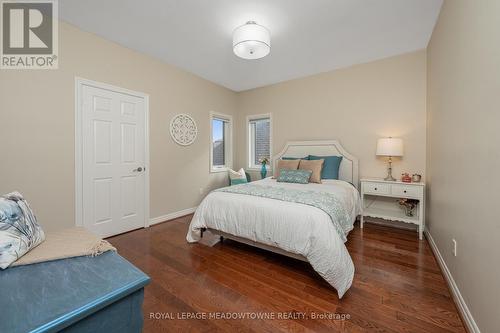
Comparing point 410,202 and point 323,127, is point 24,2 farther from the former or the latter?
point 410,202

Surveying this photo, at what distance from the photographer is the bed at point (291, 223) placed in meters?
1.71

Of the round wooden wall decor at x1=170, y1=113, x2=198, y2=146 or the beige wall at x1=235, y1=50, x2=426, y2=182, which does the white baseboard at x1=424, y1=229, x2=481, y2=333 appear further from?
the round wooden wall decor at x1=170, y1=113, x2=198, y2=146

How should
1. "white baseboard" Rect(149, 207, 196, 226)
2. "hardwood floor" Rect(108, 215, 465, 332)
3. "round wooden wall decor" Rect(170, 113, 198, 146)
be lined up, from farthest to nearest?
"round wooden wall decor" Rect(170, 113, 198, 146)
"white baseboard" Rect(149, 207, 196, 226)
"hardwood floor" Rect(108, 215, 465, 332)

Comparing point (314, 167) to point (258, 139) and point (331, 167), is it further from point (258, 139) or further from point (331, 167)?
point (258, 139)

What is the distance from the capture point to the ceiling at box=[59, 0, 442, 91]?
2143mm

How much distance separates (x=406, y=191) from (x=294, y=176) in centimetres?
148

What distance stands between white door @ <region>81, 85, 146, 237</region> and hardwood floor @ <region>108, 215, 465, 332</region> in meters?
0.53

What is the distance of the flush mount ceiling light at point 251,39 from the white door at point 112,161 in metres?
1.77

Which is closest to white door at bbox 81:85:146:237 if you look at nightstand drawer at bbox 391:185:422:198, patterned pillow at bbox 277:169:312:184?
patterned pillow at bbox 277:169:312:184

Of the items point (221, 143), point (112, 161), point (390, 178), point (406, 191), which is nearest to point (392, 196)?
point (406, 191)

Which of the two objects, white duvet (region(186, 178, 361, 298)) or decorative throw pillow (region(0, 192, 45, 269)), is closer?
decorative throw pillow (region(0, 192, 45, 269))

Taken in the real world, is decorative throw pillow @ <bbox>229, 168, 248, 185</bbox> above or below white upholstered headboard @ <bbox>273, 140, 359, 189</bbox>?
below

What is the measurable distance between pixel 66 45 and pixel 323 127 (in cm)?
377

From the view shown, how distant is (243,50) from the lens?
7.82 ft
